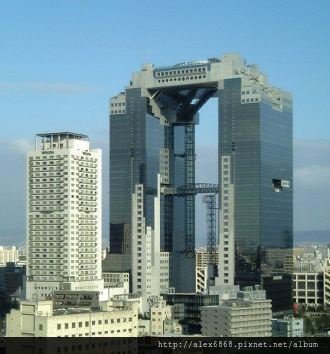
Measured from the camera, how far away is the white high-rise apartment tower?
1041 inches

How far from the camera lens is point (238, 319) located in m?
20.5

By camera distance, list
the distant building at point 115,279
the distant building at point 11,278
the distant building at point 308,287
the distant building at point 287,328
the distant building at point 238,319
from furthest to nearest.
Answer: the distant building at point 308,287
the distant building at point 11,278
the distant building at point 115,279
the distant building at point 287,328
the distant building at point 238,319

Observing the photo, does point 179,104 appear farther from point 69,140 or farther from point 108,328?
point 108,328

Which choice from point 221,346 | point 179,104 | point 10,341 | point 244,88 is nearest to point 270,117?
point 244,88

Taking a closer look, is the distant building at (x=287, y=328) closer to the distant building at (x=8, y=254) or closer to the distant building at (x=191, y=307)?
the distant building at (x=191, y=307)

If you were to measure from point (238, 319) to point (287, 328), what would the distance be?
4.20ft

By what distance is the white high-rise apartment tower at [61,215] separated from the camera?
2645 centimetres

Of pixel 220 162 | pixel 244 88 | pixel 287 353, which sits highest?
pixel 244 88

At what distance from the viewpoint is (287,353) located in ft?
53.0

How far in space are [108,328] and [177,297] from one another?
10400 millimetres

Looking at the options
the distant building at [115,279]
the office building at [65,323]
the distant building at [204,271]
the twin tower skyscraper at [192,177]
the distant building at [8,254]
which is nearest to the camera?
the office building at [65,323]

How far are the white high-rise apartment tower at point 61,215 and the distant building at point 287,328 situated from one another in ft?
21.4

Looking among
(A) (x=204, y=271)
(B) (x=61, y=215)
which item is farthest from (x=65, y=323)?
(A) (x=204, y=271)

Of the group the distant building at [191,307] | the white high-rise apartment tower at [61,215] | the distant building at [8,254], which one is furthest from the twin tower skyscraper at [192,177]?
the distant building at [8,254]
